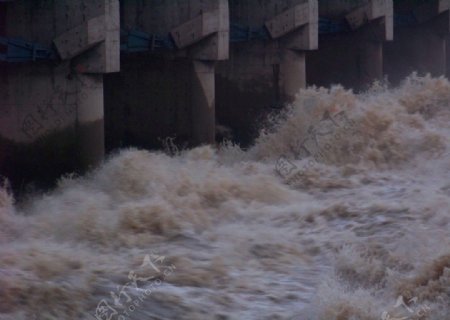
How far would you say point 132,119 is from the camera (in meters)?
19.4

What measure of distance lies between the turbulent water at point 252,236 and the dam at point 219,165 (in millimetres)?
27

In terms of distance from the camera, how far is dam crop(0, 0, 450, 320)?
803 centimetres

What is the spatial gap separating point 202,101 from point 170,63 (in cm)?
102

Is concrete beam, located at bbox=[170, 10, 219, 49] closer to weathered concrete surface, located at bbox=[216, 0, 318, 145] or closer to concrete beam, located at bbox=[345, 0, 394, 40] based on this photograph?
weathered concrete surface, located at bbox=[216, 0, 318, 145]

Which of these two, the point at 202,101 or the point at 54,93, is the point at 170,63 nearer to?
the point at 202,101

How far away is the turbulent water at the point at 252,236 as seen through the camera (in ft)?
25.3

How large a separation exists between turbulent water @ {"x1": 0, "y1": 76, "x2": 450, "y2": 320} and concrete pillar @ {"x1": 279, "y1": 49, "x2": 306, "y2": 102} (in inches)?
224

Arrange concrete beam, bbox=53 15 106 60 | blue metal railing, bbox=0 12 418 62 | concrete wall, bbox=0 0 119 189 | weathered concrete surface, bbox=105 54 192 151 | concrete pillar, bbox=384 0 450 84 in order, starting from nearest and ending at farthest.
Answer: blue metal railing, bbox=0 12 418 62, concrete wall, bbox=0 0 119 189, concrete beam, bbox=53 15 106 60, weathered concrete surface, bbox=105 54 192 151, concrete pillar, bbox=384 0 450 84

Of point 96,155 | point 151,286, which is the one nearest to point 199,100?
point 96,155

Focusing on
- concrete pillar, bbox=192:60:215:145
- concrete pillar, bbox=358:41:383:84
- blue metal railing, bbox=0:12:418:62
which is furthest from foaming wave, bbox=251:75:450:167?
concrete pillar, bbox=358:41:383:84

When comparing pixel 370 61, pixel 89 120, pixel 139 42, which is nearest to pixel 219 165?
pixel 89 120

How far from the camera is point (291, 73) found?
71.3 ft

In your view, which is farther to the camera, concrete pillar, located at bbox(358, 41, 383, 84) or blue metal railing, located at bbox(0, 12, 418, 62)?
concrete pillar, located at bbox(358, 41, 383, 84)

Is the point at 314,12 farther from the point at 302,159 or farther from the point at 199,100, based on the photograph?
the point at 302,159
